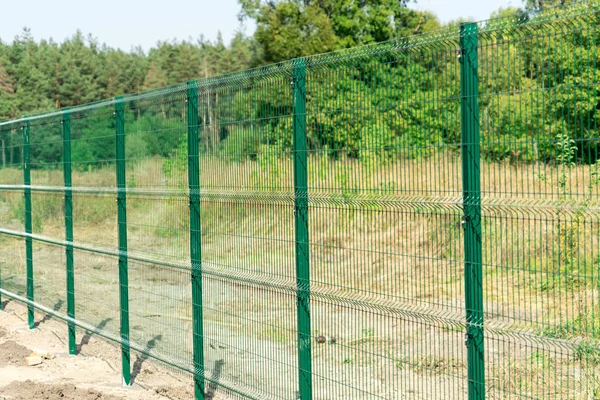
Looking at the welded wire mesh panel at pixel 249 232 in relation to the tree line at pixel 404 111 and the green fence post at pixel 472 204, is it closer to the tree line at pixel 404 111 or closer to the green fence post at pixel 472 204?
the tree line at pixel 404 111

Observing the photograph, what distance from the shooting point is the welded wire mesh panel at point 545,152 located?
3.69 m

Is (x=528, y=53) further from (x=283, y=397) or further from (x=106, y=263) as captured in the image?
(x=106, y=263)

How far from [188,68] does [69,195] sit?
6774 centimetres

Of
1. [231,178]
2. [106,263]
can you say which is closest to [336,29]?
[106,263]

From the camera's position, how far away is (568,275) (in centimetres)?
369

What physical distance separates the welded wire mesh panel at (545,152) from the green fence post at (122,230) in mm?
4421

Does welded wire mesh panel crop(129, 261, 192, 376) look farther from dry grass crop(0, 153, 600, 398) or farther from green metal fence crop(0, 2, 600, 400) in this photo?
dry grass crop(0, 153, 600, 398)

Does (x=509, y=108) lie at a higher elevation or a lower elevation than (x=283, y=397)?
higher

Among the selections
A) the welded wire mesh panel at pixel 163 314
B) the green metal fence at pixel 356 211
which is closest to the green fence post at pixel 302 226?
the green metal fence at pixel 356 211

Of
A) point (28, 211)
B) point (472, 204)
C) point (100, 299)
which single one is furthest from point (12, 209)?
point (472, 204)

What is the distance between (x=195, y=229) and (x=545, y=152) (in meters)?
3.41

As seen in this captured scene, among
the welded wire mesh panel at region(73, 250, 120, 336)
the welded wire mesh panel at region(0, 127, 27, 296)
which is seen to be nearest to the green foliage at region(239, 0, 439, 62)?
the welded wire mesh panel at region(0, 127, 27, 296)

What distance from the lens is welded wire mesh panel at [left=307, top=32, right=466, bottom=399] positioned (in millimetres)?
4375

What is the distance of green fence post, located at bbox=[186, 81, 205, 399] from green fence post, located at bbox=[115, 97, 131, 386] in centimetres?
134
